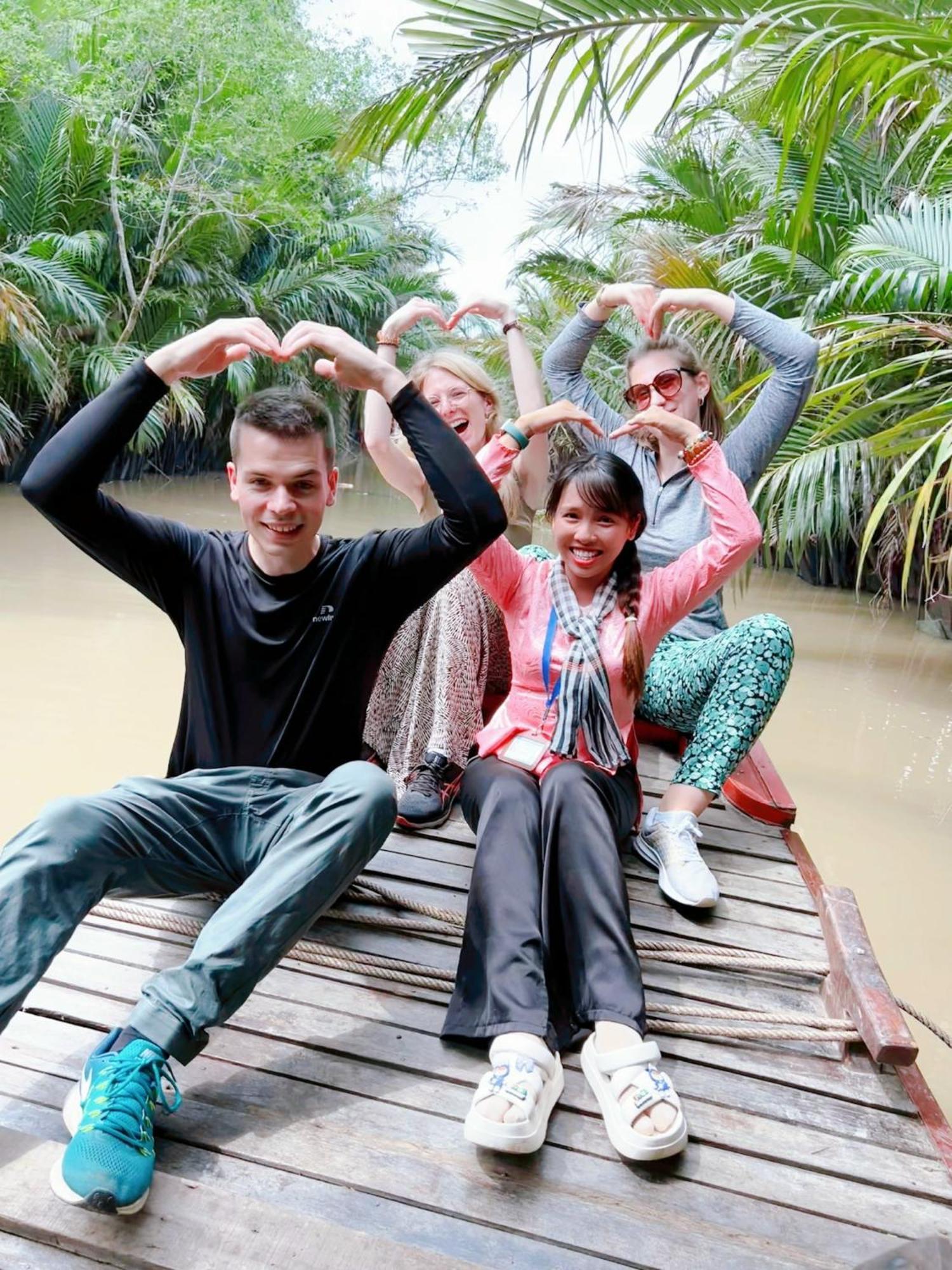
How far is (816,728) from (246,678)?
196 inches

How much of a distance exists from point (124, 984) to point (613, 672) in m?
Answer: 1.19

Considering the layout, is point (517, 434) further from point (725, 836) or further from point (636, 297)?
point (725, 836)

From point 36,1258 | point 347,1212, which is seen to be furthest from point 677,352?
point 36,1258

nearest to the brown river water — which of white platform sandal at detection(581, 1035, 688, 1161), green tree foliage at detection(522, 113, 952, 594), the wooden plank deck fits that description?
green tree foliage at detection(522, 113, 952, 594)

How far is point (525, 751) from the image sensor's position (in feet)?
7.55

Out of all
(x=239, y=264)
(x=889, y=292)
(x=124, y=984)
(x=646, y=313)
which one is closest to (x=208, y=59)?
(x=239, y=264)

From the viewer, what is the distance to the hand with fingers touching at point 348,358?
6.35 ft

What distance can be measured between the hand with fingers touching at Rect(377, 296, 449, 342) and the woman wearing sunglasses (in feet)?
1.61

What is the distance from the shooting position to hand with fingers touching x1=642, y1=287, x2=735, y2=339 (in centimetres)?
274

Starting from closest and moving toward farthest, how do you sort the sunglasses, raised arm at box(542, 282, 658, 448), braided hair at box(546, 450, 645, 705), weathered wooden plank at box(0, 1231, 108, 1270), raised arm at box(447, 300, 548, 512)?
weathered wooden plank at box(0, 1231, 108, 1270) < braided hair at box(546, 450, 645, 705) < the sunglasses < raised arm at box(447, 300, 548, 512) < raised arm at box(542, 282, 658, 448)

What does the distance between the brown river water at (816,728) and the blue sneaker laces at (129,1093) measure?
7.55 ft

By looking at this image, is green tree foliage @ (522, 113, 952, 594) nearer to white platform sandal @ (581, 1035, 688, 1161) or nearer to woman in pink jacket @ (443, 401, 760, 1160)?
woman in pink jacket @ (443, 401, 760, 1160)

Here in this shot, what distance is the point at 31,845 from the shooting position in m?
1.68

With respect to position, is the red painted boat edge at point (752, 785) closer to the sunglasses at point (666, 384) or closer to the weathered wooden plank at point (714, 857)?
the weathered wooden plank at point (714, 857)
